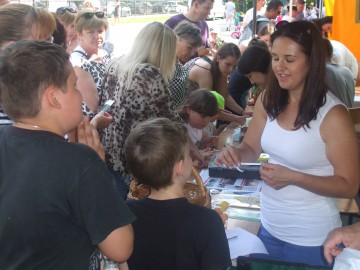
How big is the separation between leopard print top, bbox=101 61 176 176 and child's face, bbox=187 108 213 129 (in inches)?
27.1

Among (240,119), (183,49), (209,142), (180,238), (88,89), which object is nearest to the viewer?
(180,238)

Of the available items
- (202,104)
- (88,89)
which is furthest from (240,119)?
(88,89)

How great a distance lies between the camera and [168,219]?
1.25 m

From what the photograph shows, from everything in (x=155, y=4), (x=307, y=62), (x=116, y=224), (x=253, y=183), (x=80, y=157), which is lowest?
(x=253, y=183)

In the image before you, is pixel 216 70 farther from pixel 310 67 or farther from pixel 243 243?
pixel 243 243

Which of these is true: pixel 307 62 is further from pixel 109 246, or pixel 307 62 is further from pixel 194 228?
pixel 109 246

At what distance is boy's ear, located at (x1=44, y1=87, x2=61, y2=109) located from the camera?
3.19ft

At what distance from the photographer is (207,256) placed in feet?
4.07

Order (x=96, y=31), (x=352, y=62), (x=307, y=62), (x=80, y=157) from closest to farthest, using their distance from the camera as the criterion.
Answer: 1. (x=80, y=157)
2. (x=307, y=62)
3. (x=96, y=31)
4. (x=352, y=62)

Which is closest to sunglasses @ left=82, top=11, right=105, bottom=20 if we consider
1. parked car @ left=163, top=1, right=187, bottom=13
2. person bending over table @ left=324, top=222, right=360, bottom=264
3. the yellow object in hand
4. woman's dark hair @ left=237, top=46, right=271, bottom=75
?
woman's dark hair @ left=237, top=46, right=271, bottom=75

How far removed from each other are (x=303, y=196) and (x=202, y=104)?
144cm

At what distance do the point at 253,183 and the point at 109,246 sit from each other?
1446 mm

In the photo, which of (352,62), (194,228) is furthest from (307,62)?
(352,62)

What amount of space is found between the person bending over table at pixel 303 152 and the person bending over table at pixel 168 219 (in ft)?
1.37
